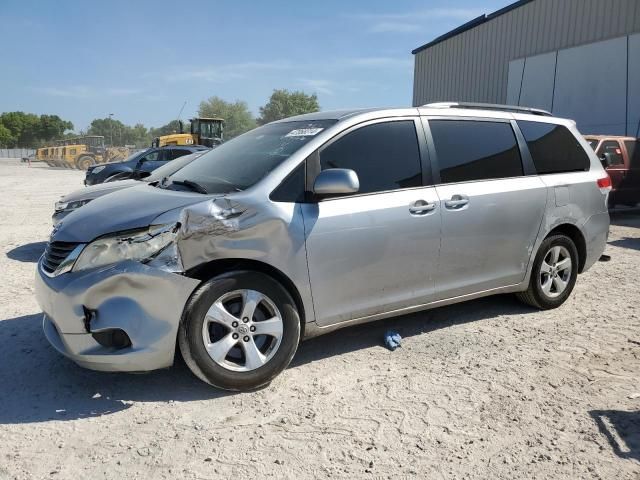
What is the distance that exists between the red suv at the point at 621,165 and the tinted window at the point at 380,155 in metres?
9.44

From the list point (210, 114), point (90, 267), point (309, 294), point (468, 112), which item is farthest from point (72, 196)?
point (210, 114)

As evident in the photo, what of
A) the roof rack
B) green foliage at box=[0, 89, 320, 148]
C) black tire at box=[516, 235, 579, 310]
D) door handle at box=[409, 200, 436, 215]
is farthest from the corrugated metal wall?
green foliage at box=[0, 89, 320, 148]

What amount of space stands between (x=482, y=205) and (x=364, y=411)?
1.92 metres

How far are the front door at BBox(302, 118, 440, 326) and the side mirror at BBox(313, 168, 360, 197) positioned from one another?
0.48ft

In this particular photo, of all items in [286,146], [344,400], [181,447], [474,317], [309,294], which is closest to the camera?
[181,447]

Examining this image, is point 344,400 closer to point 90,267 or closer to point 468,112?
point 90,267

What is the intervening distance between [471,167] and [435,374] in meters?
1.66

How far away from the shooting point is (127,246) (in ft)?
9.46

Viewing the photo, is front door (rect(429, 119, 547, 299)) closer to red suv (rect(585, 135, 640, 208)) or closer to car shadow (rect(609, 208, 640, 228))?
car shadow (rect(609, 208, 640, 228))

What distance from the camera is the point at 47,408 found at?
292 centimetres

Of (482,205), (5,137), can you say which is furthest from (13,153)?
(482,205)

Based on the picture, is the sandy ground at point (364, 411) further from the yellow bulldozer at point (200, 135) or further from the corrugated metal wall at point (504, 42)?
the yellow bulldozer at point (200, 135)

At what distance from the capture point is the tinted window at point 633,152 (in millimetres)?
11609

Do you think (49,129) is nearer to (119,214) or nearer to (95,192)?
(95,192)
